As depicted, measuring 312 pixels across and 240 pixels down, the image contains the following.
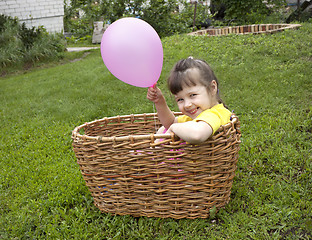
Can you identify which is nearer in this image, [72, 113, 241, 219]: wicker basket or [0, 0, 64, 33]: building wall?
[72, 113, 241, 219]: wicker basket

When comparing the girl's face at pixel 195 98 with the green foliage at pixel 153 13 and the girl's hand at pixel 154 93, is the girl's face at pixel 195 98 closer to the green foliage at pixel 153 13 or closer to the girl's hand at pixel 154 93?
the girl's hand at pixel 154 93

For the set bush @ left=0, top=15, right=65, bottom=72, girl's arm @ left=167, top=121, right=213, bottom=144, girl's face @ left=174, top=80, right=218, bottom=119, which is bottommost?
bush @ left=0, top=15, right=65, bottom=72

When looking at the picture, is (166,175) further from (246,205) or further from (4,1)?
(4,1)

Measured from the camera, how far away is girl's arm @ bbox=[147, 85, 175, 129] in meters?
2.19

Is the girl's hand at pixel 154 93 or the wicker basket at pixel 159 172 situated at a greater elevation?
the girl's hand at pixel 154 93

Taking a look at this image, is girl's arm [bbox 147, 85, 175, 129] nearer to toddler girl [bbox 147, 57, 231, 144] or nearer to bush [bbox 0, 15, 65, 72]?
toddler girl [bbox 147, 57, 231, 144]

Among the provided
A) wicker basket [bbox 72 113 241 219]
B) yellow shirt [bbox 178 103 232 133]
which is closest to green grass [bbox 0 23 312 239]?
wicker basket [bbox 72 113 241 219]

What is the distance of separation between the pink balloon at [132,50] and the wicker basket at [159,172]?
412 mm

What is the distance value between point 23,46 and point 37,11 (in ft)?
9.34

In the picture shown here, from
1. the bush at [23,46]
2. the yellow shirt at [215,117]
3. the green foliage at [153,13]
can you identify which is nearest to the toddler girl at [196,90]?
the yellow shirt at [215,117]

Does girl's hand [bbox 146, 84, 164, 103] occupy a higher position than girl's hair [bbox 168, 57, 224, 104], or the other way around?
girl's hair [bbox 168, 57, 224, 104]

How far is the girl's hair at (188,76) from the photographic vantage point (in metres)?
1.90

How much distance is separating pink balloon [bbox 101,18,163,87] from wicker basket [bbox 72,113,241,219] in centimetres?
41

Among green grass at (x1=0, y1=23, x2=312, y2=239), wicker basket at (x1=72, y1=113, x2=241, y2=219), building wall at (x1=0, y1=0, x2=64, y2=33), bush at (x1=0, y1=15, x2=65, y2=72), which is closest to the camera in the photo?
wicker basket at (x1=72, y1=113, x2=241, y2=219)
